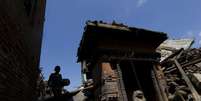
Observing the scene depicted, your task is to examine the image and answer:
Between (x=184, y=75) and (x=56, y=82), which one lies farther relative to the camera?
(x=56, y=82)

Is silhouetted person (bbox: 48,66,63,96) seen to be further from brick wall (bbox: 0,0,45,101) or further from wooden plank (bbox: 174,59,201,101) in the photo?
wooden plank (bbox: 174,59,201,101)

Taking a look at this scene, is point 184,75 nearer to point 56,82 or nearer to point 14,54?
point 56,82

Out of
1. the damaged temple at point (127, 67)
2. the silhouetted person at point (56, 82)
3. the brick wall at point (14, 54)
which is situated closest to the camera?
the brick wall at point (14, 54)

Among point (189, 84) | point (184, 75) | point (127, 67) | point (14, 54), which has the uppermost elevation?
point (127, 67)

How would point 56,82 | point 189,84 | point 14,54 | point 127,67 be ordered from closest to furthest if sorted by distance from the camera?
point 14,54, point 189,84, point 127,67, point 56,82

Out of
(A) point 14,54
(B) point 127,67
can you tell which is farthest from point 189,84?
(A) point 14,54

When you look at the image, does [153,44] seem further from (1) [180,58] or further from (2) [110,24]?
(1) [180,58]

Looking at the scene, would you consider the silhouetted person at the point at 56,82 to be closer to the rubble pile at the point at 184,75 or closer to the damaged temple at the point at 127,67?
the damaged temple at the point at 127,67

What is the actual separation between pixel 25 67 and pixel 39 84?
5.83m

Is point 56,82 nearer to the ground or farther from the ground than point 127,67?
nearer to the ground

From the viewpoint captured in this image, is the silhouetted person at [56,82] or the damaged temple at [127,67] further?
the silhouetted person at [56,82]

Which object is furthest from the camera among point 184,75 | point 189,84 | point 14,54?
point 184,75

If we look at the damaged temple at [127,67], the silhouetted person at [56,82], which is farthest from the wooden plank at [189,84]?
the silhouetted person at [56,82]

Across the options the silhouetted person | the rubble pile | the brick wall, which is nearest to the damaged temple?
the rubble pile
